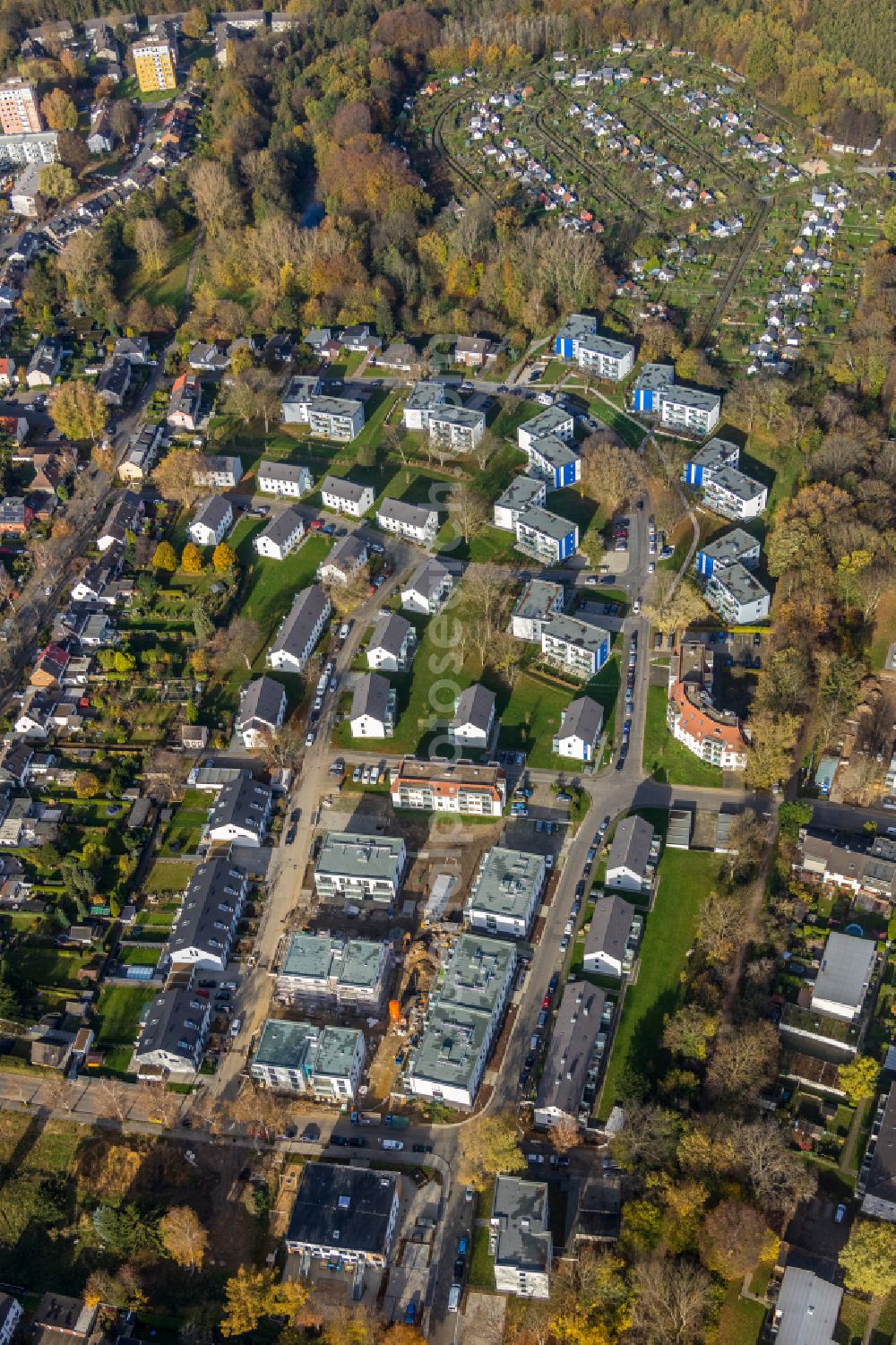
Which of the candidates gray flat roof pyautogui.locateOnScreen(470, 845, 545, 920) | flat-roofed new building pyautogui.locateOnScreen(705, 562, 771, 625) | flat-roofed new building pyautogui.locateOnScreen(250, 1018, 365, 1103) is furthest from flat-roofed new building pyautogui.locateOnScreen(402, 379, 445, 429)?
flat-roofed new building pyautogui.locateOnScreen(250, 1018, 365, 1103)

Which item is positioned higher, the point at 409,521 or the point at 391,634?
the point at 409,521

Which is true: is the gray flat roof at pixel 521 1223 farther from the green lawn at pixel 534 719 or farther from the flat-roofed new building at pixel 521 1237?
the green lawn at pixel 534 719

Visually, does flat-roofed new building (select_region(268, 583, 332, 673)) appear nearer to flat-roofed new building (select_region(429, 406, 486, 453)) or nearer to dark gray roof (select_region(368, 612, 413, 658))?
dark gray roof (select_region(368, 612, 413, 658))

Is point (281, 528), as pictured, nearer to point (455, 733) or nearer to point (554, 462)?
point (554, 462)

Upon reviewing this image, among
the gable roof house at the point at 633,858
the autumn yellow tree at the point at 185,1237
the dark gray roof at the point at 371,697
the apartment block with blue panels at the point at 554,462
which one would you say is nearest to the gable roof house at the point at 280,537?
the dark gray roof at the point at 371,697

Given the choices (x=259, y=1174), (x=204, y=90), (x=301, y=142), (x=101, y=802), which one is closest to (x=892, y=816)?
(x=259, y=1174)

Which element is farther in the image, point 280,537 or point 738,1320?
point 280,537


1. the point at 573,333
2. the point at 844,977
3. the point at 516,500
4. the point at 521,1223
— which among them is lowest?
the point at 521,1223

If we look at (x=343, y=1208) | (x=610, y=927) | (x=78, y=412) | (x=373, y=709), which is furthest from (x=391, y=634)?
(x=78, y=412)
